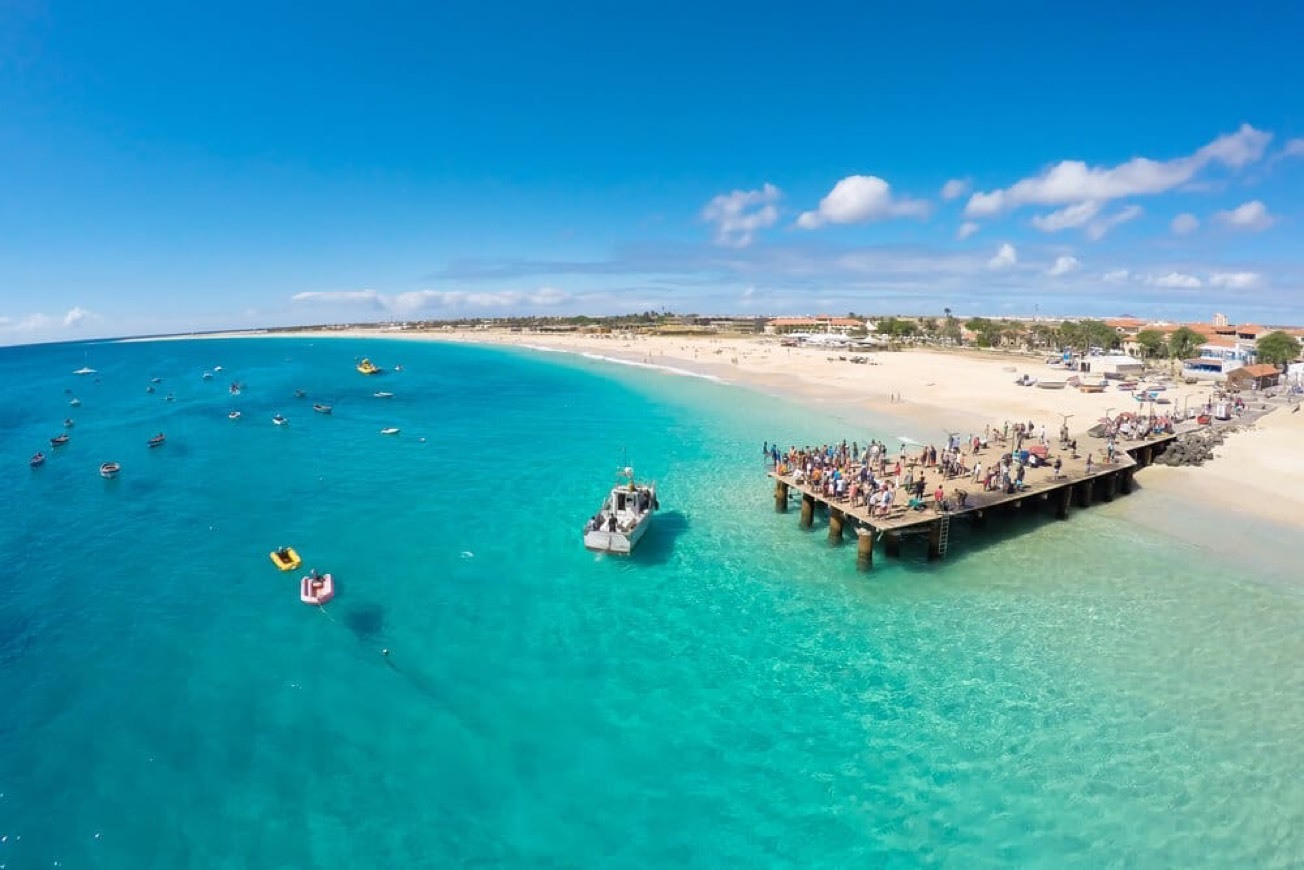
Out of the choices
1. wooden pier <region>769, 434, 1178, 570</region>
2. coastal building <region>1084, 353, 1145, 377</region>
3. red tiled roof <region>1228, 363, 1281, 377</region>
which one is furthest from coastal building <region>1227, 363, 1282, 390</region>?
wooden pier <region>769, 434, 1178, 570</region>

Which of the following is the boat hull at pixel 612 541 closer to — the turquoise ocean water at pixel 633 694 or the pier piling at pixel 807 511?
the turquoise ocean water at pixel 633 694

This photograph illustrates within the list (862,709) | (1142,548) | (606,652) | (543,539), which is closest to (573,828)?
(606,652)

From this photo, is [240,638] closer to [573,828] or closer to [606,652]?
[606,652]

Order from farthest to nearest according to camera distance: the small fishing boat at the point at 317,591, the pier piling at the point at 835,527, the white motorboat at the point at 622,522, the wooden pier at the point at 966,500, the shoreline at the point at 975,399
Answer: the shoreline at the point at 975,399 → the pier piling at the point at 835,527 → the white motorboat at the point at 622,522 → the wooden pier at the point at 966,500 → the small fishing boat at the point at 317,591

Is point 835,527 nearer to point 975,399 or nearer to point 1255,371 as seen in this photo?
point 975,399

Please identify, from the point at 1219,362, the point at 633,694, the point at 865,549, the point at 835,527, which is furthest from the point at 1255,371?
the point at 633,694

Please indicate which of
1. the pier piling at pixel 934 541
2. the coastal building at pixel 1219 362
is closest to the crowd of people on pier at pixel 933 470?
the pier piling at pixel 934 541
